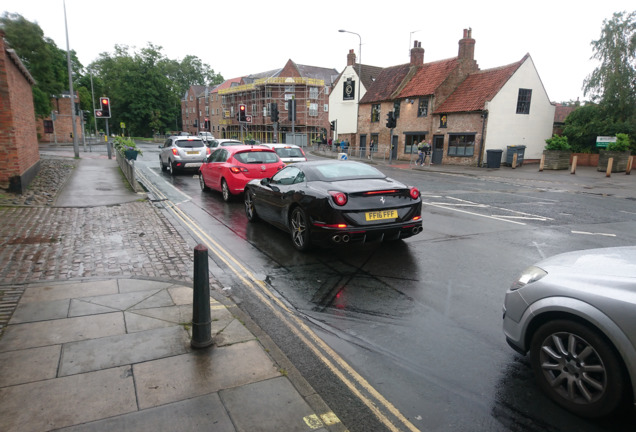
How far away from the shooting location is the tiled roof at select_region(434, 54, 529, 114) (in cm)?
2886

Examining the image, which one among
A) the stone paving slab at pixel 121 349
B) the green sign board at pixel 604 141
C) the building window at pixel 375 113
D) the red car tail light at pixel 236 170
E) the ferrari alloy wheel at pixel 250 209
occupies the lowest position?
the stone paving slab at pixel 121 349

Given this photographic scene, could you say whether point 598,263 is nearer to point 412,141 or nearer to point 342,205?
point 342,205

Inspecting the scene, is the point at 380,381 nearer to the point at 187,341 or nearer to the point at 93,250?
the point at 187,341

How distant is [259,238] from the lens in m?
7.72

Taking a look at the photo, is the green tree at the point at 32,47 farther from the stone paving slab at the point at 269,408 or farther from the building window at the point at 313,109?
the building window at the point at 313,109

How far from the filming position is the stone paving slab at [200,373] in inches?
118

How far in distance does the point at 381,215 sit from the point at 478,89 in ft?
93.3

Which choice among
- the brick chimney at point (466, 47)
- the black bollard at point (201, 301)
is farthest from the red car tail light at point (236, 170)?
the brick chimney at point (466, 47)

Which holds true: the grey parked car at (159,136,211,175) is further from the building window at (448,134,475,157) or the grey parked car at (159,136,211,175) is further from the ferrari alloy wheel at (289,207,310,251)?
the building window at (448,134,475,157)

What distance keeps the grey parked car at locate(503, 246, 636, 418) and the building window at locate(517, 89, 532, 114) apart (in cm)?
3038

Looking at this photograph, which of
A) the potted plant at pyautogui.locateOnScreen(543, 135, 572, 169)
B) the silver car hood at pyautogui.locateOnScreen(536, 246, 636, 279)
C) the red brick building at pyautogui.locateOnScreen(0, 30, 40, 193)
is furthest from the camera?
the potted plant at pyautogui.locateOnScreen(543, 135, 572, 169)

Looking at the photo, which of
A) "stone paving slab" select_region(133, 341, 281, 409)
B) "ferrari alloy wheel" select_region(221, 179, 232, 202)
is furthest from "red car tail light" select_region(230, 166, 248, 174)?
"stone paving slab" select_region(133, 341, 281, 409)

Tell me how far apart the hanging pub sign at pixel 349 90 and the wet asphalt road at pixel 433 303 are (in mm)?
36103

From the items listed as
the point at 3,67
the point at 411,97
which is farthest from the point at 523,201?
the point at 411,97
